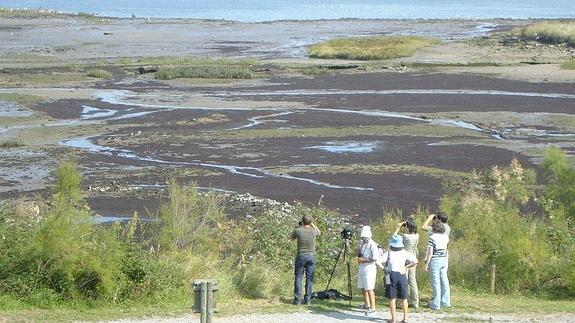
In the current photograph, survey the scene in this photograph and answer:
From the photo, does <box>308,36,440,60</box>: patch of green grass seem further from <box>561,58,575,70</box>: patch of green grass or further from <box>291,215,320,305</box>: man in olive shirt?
<box>291,215,320,305</box>: man in olive shirt

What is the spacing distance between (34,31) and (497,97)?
2851 inches

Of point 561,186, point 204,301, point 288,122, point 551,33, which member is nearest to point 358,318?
point 204,301

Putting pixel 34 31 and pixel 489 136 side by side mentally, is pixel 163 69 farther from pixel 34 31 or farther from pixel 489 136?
pixel 34 31

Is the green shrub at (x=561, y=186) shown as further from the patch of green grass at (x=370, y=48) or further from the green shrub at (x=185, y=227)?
the patch of green grass at (x=370, y=48)

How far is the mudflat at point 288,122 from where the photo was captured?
3206 centimetres

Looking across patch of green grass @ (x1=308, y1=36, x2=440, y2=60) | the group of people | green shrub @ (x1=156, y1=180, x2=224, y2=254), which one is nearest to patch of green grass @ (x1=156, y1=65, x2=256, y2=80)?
patch of green grass @ (x1=308, y1=36, x2=440, y2=60)

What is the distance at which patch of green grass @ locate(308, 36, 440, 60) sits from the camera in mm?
77688

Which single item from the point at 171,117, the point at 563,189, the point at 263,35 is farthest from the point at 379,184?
the point at 263,35

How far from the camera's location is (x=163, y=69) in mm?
66125

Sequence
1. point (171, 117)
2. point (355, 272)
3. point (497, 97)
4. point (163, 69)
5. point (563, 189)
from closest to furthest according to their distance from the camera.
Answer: point (355, 272)
point (563, 189)
point (171, 117)
point (497, 97)
point (163, 69)

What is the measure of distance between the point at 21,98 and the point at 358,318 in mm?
40371

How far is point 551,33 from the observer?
86.2m

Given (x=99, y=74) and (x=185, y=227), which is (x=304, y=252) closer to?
(x=185, y=227)

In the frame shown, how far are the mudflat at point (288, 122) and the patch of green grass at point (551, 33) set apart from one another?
224cm
